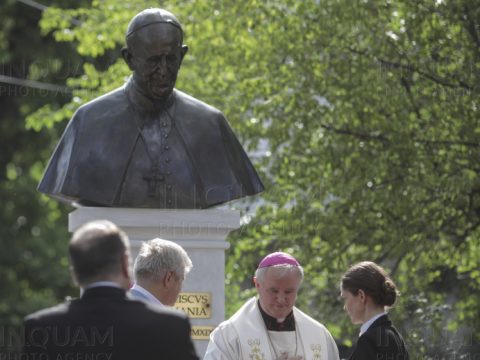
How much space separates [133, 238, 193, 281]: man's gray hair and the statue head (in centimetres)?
244

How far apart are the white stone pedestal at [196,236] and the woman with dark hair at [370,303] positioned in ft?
5.51

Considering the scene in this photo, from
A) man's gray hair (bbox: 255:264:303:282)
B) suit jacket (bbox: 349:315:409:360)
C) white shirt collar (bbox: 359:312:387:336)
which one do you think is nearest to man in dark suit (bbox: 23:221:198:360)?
suit jacket (bbox: 349:315:409:360)

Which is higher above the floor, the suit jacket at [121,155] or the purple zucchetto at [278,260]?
the suit jacket at [121,155]

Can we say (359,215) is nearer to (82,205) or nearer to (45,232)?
(82,205)

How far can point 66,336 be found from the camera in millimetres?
5348

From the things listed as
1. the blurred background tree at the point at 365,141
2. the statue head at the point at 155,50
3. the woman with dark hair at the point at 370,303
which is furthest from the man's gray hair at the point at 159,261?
the blurred background tree at the point at 365,141

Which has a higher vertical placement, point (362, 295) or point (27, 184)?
point (362, 295)

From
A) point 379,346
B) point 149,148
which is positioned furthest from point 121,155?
point 379,346

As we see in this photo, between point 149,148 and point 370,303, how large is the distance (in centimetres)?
228

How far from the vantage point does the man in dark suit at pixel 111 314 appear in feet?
17.0

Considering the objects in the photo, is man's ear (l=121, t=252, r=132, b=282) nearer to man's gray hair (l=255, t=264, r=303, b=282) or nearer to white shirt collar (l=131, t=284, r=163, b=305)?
white shirt collar (l=131, t=284, r=163, b=305)

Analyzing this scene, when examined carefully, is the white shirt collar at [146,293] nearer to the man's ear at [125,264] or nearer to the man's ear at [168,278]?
the man's ear at [168,278]

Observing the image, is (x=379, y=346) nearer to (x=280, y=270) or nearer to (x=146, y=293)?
(x=280, y=270)

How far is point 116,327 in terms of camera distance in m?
5.21
